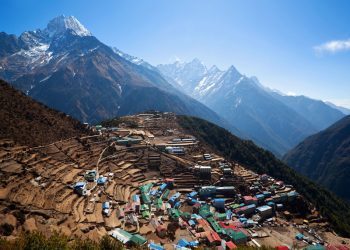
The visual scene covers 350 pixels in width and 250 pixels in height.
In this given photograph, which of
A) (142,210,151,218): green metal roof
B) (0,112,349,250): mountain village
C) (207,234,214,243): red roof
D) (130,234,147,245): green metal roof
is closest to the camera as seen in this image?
(130,234,147,245): green metal roof

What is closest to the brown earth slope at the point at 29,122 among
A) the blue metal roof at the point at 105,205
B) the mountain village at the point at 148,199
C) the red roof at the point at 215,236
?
the mountain village at the point at 148,199

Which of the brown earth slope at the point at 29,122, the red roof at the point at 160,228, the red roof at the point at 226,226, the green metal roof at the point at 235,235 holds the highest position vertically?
the brown earth slope at the point at 29,122

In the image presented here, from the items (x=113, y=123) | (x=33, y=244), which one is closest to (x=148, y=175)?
(x=33, y=244)

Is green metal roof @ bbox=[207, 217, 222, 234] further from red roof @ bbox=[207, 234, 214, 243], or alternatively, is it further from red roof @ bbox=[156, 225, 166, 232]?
red roof @ bbox=[156, 225, 166, 232]

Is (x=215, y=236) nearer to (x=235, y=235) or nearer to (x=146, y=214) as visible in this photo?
(x=235, y=235)

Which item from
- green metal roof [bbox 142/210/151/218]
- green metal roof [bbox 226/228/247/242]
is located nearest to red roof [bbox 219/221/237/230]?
green metal roof [bbox 226/228/247/242]

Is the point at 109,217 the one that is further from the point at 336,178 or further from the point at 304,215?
the point at 336,178

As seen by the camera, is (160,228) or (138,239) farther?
(160,228)

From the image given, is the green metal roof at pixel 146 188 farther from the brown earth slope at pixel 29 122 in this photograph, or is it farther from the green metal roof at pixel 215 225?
the brown earth slope at pixel 29 122

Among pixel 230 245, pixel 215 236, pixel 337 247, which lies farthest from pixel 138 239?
pixel 337 247
